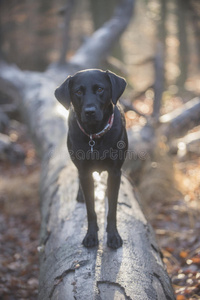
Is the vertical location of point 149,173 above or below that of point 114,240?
above

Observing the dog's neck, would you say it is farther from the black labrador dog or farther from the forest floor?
the forest floor

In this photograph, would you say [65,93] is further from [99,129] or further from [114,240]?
[114,240]

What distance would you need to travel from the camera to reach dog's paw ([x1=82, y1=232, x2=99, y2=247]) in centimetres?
284

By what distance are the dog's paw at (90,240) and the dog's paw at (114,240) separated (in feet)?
0.37

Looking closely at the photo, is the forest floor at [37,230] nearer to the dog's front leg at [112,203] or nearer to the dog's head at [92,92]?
the dog's front leg at [112,203]

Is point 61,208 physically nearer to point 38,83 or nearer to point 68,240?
point 68,240

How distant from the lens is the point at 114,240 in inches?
111

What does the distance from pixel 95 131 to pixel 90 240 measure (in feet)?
3.07

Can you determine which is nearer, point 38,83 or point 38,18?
point 38,83

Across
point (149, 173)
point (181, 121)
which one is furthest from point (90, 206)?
point (181, 121)

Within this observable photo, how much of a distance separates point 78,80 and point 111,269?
1.53 meters

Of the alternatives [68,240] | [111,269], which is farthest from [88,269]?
[68,240]

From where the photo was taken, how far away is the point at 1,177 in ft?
21.4

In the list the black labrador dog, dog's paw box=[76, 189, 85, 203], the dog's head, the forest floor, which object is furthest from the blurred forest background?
the dog's head
